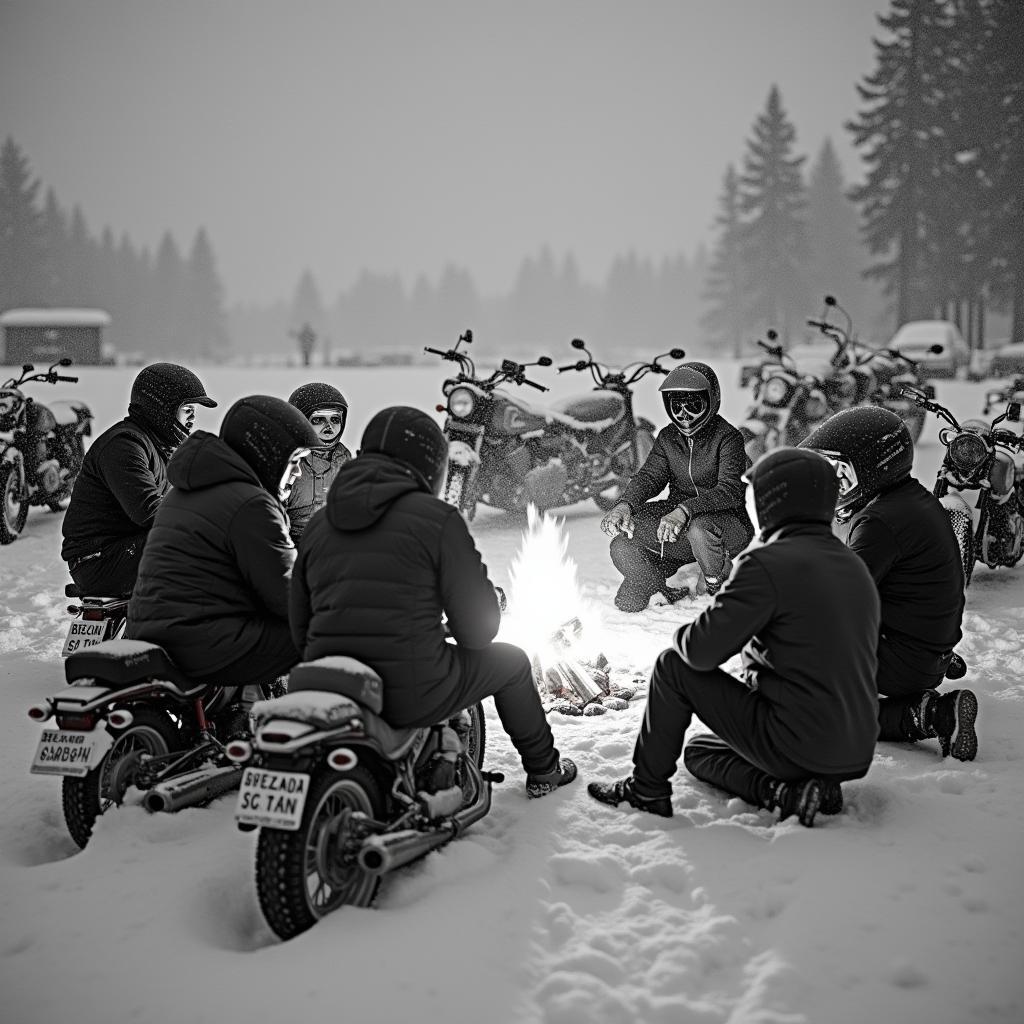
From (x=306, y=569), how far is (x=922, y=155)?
1643 inches

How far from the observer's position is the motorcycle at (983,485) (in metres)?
7.77

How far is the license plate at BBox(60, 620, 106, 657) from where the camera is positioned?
17.0ft

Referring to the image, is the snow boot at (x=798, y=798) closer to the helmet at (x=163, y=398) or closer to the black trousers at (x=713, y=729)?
the black trousers at (x=713, y=729)

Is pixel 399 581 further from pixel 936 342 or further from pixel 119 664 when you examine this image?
pixel 936 342

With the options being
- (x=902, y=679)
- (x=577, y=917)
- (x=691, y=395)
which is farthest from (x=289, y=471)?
(x=691, y=395)

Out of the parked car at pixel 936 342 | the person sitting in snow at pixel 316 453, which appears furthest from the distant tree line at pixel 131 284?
the person sitting in snow at pixel 316 453

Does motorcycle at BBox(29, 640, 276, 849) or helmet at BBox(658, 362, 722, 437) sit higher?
helmet at BBox(658, 362, 722, 437)

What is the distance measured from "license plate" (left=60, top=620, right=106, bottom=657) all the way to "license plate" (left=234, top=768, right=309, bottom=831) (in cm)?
256

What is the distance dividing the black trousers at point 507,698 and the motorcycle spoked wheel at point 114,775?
1140mm

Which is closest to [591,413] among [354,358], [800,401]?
[800,401]

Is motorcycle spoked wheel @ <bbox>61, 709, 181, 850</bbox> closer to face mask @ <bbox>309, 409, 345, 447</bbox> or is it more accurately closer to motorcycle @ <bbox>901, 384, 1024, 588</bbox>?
face mask @ <bbox>309, 409, 345, 447</bbox>

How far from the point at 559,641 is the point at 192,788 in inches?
99.5

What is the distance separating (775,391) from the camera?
1341 centimetres

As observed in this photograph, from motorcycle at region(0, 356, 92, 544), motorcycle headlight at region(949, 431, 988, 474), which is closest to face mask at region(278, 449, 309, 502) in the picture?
motorcycle at region(0, 356, 92, 544)
